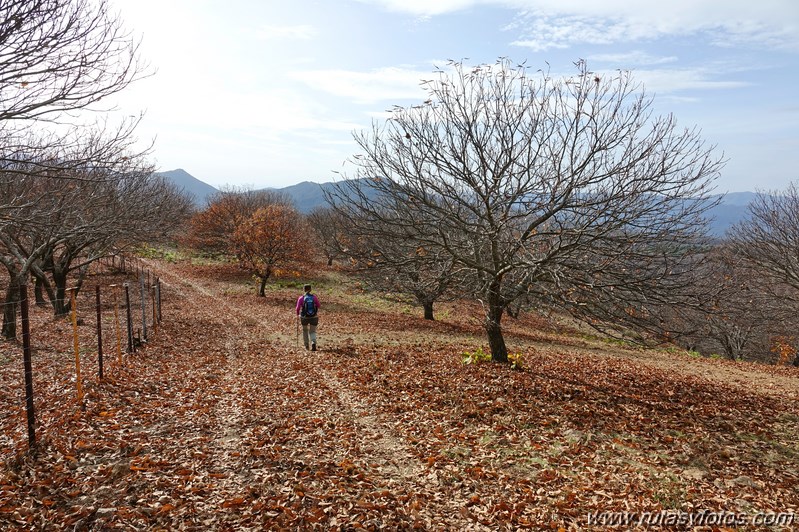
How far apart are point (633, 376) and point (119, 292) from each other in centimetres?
2752

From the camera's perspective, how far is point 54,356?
1177 cm

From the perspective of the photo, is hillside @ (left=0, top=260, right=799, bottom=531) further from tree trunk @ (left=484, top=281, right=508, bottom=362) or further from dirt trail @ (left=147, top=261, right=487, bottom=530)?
tree trunk @ (left=484, top=281, right=508, bottom=362)

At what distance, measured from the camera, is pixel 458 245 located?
997 cm

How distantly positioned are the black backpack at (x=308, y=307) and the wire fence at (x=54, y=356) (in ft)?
15.3

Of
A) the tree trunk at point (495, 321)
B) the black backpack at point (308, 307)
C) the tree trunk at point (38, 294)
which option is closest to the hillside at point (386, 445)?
the tree trunk at point (495, 321)

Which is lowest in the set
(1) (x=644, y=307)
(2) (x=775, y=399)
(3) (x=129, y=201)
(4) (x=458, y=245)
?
(2) (x=775, y=399)

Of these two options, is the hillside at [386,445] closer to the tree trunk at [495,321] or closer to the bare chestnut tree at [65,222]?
the tree trunk at [495,321]

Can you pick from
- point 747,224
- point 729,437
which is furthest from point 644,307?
point 747,224

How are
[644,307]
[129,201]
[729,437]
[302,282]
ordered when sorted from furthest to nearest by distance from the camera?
1. [302,282]
2. [129,201]
3. [644,307]
4. [729,437]

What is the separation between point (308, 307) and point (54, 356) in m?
6.82

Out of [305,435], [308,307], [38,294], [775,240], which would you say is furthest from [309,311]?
[775,240]

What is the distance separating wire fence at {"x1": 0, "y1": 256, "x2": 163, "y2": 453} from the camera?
6375 millimetres

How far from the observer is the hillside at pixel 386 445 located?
16.9 feet

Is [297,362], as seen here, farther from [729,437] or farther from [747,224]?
[747,224]
